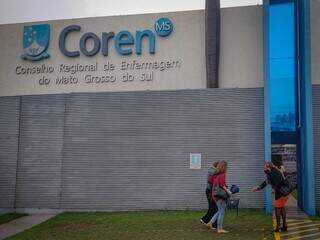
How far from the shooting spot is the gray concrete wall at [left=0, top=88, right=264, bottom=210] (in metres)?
16.8

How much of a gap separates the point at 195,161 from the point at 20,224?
5744mm

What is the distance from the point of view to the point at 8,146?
18.4 metres

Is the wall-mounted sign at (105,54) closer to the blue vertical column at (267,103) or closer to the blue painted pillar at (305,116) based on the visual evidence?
the blue vertical column at (267,103)

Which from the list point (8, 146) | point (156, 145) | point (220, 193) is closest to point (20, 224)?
point (8, 146)

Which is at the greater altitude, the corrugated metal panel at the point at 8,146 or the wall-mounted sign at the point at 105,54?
the wall-mounted sign at the point at 105,54

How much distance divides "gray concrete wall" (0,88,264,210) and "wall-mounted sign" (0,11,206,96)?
72 cm

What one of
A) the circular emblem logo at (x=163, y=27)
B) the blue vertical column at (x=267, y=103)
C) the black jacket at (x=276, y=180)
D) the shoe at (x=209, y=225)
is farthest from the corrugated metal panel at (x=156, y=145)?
the black jacket at (x=276, y=180)

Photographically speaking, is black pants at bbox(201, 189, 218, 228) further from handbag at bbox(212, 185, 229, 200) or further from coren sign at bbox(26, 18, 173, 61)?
coren sign at bbox(26, 18, 173, 61)

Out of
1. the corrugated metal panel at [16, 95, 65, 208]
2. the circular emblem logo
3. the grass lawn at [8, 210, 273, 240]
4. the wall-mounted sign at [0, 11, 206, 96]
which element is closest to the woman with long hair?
the grass lawn at [8, 210, 273, 240]

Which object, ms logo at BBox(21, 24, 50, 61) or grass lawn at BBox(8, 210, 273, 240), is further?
ms logo at BBox(21, 24, 50, 61)

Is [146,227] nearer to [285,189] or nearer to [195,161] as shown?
[285,189]

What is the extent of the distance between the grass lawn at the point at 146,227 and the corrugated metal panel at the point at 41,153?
5.20ft

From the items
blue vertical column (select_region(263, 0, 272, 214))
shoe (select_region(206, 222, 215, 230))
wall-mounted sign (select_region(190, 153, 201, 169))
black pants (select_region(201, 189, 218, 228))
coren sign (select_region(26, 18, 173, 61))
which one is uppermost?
coren sign (select_region(26, 18, 173, 61))

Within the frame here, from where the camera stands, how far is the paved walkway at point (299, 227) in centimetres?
1146
